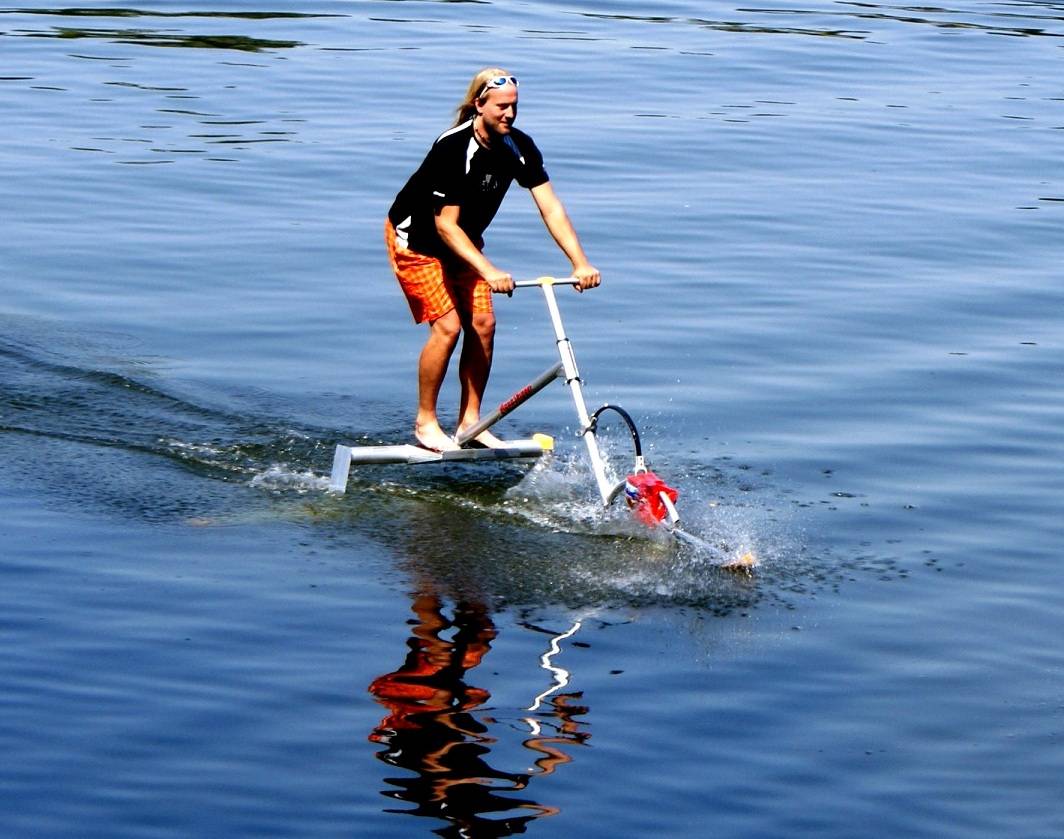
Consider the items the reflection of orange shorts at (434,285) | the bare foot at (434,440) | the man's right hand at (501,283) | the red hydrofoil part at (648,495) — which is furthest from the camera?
the bare foot at (434,440)

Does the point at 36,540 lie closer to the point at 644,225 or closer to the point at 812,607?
the point at 812,607

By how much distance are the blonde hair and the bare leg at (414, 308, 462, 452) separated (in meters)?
1.08

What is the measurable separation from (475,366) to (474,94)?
1.65m

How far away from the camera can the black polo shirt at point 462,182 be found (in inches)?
381

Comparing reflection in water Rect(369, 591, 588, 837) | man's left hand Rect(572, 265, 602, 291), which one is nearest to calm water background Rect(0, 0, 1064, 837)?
reflection in water Rect(369, 591, 588, 837)

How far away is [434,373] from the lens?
33.9ft

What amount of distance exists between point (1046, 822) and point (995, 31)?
2474 centimetres

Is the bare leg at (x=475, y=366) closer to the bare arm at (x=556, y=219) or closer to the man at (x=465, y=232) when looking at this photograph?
the man at (x=465, y=232)

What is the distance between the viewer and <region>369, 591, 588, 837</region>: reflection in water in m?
6.46

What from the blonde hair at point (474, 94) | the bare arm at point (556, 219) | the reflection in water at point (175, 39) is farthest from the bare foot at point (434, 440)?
the reflection in water at point (175, 39)

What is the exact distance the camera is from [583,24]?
96.3ft

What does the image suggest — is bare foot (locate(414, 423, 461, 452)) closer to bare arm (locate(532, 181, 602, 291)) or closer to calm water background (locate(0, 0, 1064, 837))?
calm water background (locate(0, 0, 1064, 837))

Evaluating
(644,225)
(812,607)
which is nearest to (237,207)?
(644,225)

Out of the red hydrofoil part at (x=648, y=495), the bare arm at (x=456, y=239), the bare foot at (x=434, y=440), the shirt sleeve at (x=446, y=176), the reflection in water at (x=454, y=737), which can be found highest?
the shirt sleeve at (x=446, y=176)
